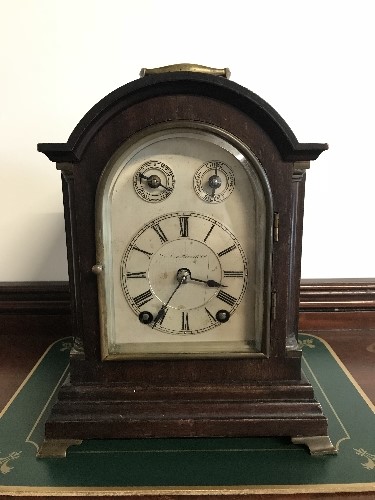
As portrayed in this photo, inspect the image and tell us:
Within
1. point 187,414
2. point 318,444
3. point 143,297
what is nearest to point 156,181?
point 143,297

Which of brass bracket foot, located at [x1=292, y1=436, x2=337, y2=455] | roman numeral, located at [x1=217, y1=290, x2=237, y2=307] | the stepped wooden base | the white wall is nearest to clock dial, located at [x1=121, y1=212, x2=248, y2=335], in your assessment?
roman numeral, located at [x1=217, y1=290, x2=237, y2=307]

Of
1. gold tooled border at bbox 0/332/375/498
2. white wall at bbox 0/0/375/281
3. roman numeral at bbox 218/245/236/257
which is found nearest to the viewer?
gold tooled border at bbox 0/332/375/498

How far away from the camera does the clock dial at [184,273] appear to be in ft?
2.44

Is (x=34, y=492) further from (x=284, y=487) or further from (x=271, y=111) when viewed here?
(x=271, y=111)

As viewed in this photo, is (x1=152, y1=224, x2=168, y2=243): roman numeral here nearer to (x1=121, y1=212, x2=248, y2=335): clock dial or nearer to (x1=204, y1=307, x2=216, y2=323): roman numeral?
(x1=121, y1=212, x2=248, y2=335): clock dial

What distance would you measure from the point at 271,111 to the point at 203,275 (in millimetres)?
263

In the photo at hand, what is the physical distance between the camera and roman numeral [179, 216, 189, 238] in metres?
0.74

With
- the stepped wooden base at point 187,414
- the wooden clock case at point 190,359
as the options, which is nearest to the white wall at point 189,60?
the wooden clock case at point 190,359

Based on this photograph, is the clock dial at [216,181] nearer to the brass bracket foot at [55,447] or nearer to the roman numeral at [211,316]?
the roman numeral at [211,316]

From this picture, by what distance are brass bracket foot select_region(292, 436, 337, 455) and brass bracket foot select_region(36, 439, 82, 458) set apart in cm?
34

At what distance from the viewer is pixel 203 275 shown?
76cm

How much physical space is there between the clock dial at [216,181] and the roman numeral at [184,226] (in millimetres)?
42

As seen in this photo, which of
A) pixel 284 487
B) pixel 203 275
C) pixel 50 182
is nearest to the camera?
pixel 284 487

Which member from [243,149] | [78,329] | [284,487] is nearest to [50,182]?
[78,329]
